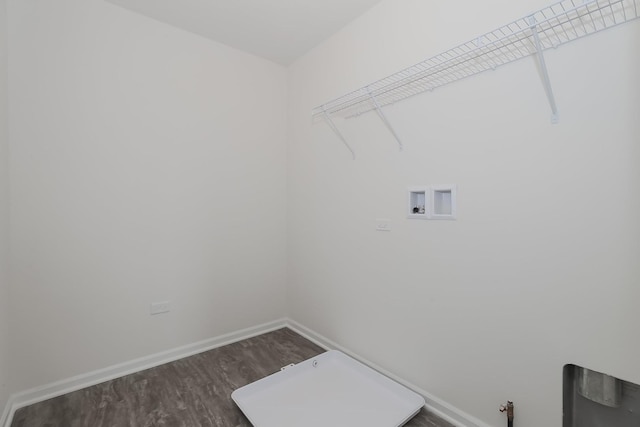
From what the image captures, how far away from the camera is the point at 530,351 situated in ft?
4.36

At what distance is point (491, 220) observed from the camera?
1457 millimetres

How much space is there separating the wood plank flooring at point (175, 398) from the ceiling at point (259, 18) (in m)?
2.65

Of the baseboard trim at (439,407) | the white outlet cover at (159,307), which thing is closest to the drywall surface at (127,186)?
the white outlet cover at (159,307)

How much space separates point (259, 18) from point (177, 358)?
108 inches

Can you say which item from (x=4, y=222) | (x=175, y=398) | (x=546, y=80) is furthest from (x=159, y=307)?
(x=546, y=80)

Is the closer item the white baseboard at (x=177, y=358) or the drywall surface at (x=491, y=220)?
the drywall surface at (x=491, y=220)

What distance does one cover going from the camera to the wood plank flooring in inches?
63.9

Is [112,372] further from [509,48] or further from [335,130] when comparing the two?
[509,48]

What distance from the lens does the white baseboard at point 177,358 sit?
1617 mm

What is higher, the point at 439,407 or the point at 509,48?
the point at 509,48

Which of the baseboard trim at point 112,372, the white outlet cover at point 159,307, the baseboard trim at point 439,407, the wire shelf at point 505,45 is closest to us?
the wire shelf at point 505,45

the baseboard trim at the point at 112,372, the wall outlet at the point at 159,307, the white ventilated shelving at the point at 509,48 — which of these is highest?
the white ventilated shelving at the point at 509,48

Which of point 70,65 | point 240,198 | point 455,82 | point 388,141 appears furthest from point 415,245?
point 70,65

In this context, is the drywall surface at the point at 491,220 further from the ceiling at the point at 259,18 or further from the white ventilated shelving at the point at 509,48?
the ceiling at the point at 259,18
